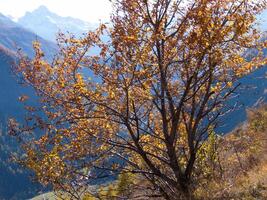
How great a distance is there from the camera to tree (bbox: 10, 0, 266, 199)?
1307cm


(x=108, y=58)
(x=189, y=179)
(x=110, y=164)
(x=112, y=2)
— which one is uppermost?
(x=112, y=2)

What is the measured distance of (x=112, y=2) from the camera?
13898 mm

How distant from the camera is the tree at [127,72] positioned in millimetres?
13070

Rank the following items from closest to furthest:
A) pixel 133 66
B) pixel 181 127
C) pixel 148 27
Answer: pixel 133 66, pixel 148 27, pixel 181 127

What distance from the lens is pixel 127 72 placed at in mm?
13258

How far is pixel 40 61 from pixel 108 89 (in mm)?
2330

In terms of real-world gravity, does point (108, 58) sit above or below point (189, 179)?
above

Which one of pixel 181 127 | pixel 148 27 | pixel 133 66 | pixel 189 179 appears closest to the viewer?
pixel 133 66

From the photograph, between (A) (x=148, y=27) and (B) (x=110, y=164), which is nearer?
(A) (x=148, y=27)

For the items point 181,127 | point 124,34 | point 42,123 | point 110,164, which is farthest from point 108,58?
point 181,127

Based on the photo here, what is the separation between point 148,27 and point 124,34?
3.44 feet

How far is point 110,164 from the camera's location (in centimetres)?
1564

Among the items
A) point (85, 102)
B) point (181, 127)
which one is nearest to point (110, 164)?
point (85, 102)

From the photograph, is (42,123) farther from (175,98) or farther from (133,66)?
(175,98)
